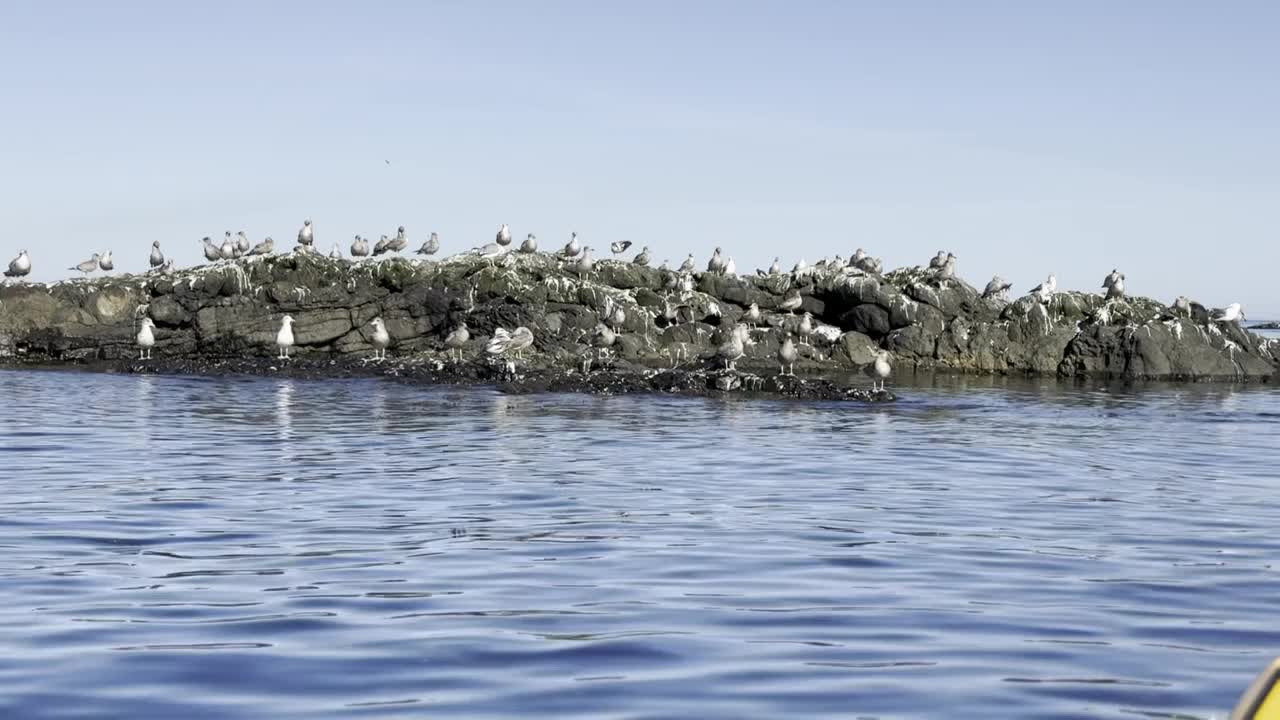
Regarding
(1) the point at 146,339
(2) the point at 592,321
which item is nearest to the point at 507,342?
(2) the point at 592,321

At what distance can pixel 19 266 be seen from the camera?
53.5 meters

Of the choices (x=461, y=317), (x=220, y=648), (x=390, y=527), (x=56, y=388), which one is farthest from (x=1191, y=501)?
(x=461, y=317)

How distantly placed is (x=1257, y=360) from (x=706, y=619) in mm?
47427

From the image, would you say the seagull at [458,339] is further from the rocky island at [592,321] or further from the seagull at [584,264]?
the seagull at [584,264]

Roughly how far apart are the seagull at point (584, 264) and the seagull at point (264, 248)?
1013 centimetres

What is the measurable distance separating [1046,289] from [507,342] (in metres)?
23.7

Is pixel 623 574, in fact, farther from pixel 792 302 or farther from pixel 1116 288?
pixel 1116 288

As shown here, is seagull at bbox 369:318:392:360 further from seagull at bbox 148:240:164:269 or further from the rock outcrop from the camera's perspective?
seagull at bbox 148:240:164:269

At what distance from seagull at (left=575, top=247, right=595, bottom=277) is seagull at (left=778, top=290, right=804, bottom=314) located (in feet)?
23.3

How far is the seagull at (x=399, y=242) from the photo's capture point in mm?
53438

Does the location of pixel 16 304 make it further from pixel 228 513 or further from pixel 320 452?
pixel 228 513

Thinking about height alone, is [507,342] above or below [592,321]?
below

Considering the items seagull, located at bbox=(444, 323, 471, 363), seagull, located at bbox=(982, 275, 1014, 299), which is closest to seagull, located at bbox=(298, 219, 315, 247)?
seagull, located at bbox=(444, 323, 471, 363)

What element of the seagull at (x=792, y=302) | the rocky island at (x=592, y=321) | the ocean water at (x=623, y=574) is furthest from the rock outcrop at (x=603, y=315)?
the ocean water at (x=623, y=574)
